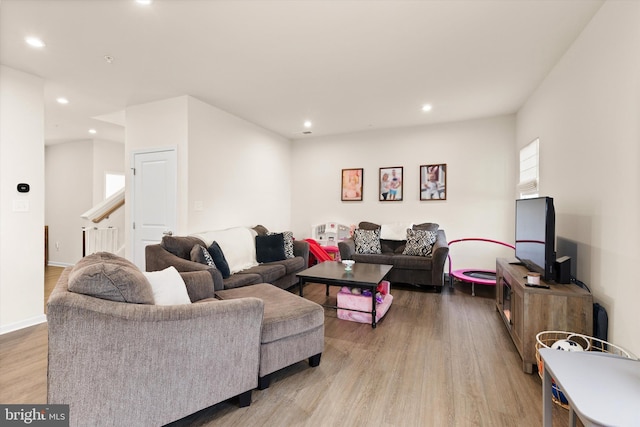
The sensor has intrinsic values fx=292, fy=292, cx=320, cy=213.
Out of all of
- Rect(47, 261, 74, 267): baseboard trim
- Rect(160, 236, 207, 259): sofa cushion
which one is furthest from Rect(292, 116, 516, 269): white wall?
Rect(47, 261, 74, 267): baseboard trim

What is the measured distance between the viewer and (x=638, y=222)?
1714mm

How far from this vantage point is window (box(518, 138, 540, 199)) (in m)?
3.58

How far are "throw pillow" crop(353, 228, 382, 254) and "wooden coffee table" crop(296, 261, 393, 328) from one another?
124cm

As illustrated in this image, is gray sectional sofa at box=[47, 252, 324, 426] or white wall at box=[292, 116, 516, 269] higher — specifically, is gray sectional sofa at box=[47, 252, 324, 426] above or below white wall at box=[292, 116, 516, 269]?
below

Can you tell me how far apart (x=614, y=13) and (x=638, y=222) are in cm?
145

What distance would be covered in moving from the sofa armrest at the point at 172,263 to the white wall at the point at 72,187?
13.5 feet

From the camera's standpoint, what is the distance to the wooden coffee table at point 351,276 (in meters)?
2.97

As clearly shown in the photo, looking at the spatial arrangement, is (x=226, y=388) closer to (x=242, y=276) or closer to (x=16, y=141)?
(x=242, y=276)

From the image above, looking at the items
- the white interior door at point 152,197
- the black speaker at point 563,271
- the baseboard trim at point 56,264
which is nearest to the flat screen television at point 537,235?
the black speaker at point 563,271

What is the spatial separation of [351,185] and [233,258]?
9.59ft

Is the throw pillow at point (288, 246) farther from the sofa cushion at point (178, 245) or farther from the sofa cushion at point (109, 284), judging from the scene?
the sofa cushion at point (109, 284)

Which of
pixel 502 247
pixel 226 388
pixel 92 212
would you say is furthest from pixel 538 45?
pixel 92 212

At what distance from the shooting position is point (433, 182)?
5.20 metres

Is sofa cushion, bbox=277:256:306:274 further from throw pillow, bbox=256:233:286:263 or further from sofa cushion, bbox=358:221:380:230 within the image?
sofa cushion, bbox=358:221:380:230
